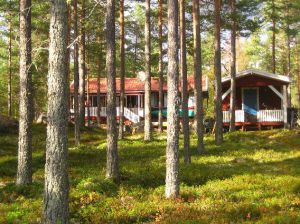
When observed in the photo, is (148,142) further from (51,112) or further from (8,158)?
(51,112)

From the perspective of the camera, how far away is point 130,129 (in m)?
36.2

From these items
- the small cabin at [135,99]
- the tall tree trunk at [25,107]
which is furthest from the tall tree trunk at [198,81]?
the small cabin at [135,99]

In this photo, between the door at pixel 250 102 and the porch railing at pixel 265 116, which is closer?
the porch railing at pixel 265 116

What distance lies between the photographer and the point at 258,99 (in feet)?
115

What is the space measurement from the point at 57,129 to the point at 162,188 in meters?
5.67

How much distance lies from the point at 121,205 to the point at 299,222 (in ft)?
15.1

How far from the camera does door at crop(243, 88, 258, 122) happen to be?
3490 cm

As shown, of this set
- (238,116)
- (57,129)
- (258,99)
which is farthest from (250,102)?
(57,129)

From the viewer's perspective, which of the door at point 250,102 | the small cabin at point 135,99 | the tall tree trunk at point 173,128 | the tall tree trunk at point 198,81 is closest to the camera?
the tall tree trunk at point 173,128

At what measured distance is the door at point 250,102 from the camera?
34.9 meters

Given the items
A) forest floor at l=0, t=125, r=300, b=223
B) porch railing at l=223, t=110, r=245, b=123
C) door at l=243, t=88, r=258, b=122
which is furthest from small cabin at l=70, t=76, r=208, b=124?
forest floor at l=0, t=125, r=300, b=223

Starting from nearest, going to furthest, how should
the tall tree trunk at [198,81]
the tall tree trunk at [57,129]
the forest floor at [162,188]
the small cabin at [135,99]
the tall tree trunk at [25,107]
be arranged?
the tall tree trunk at [57,129], the forest floor at [162,188], the tall tree trunk at [25,107], the tall tree trunk at [198,81], the small cabin at [135,99]

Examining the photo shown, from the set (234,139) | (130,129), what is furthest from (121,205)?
(130,129)

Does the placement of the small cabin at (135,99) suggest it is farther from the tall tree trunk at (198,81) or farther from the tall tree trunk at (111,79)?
the tall tree trunk at (111,79)
